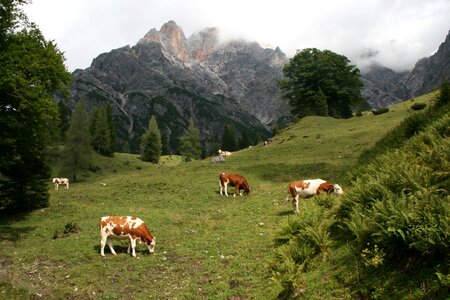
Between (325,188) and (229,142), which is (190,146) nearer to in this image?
(229,142)

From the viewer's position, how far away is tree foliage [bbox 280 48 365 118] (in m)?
81.9

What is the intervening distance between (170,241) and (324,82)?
70.7 m

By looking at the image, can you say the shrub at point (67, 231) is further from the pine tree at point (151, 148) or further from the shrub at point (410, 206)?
the pine tree at point (151, 148)

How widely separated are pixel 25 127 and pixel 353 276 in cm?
2206

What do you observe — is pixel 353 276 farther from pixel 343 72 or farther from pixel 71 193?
pixel 343 72

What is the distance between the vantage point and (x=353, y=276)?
9.57 metres

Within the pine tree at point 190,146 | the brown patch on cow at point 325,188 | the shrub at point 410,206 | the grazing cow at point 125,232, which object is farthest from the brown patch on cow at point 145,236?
the pine tree at point 190,146

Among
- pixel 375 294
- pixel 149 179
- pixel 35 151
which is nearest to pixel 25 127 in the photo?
pixel 35 151

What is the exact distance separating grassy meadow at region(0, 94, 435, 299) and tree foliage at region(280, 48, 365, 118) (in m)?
42.2

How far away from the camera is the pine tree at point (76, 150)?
71.4 metres

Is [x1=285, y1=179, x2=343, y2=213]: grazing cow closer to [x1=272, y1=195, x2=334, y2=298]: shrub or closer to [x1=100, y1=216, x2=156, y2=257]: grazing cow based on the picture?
[x1=272, y1=195, x2=334, y2=298]: shrub

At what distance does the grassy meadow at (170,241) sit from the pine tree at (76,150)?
37.9 metres

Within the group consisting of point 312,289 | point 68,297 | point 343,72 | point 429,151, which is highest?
point 343,72

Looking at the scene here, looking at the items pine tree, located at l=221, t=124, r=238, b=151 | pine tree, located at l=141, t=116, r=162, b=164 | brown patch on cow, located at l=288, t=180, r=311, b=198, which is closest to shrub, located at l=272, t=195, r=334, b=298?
brown patch on cow, located at l=288, t=180, r=311, b=198
